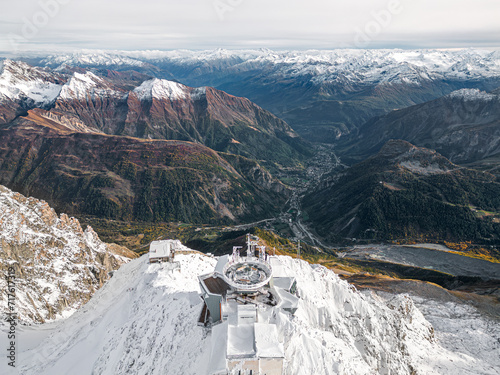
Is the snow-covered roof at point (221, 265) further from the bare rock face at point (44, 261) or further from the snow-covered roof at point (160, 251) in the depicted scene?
the bare rock face at point (44, 261)

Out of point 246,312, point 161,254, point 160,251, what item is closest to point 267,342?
point 246,312

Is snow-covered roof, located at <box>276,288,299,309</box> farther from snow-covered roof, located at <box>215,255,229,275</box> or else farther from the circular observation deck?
snow-covered roof, located at <box>215,255,229,275</box>

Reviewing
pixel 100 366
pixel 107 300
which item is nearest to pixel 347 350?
pixel 100 366

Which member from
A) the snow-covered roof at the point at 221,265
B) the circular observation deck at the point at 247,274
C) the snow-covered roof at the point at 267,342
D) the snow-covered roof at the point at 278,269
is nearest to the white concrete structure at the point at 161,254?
the snow-covered roof at the point at 221,265

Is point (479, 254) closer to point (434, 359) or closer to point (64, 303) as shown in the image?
point (434, 359)

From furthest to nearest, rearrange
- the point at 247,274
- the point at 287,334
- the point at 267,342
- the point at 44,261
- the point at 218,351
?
the point at 44,261 → the point at 247,274 → the point at 287,334 → the point at 218,351 → the point at 267,342

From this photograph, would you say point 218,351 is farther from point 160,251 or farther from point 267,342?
point 160,251

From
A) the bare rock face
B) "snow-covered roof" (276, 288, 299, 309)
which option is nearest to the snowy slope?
"snow-covered roof" (276, 288, 299, 309)
